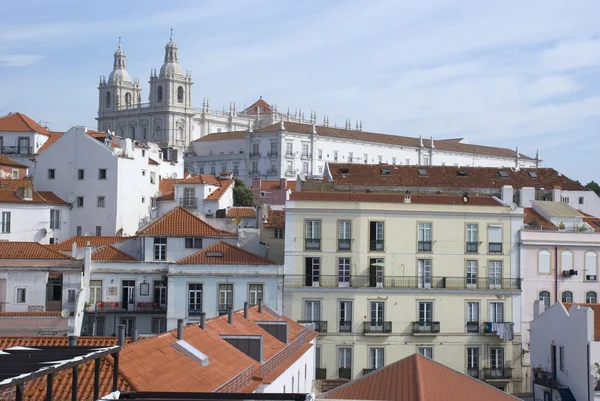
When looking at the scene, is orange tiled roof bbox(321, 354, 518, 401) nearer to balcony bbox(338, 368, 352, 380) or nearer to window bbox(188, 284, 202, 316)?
balcony bbox(338, 368, 352, 380)

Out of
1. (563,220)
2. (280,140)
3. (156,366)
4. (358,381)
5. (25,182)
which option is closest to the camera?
(156,366)

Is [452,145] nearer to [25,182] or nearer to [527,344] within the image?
[25,182]

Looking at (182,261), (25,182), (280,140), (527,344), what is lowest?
(527,344)

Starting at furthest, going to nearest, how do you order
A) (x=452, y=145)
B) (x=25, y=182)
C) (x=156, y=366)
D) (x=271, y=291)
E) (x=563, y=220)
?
(x=452, y=145) → (x=25, y=182) → (x=563, y=220) → (x=271, y=291) → (x=156, y=366)

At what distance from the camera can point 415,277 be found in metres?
52.5

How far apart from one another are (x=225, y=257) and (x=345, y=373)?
7.80m

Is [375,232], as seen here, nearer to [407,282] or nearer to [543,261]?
[407,282]

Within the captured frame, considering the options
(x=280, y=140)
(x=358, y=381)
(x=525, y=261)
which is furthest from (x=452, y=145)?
(x=358, y=381)

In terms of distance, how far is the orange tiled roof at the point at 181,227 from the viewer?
5491 centimetres

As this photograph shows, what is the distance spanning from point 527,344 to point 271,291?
40.8 feet

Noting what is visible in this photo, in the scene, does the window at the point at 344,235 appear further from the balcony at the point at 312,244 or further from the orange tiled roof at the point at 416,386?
the orange tiled roof at the point at 416,386

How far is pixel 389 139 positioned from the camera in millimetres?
180875

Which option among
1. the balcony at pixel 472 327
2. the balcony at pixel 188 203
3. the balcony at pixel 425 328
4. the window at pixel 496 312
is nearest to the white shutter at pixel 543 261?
the window at pixel 496 312

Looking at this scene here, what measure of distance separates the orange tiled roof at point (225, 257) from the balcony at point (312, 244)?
6.25 feet
